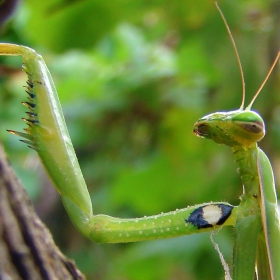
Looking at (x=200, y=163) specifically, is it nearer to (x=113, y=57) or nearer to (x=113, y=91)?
(x=113, y=91)

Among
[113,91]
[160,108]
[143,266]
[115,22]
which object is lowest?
[143,266]

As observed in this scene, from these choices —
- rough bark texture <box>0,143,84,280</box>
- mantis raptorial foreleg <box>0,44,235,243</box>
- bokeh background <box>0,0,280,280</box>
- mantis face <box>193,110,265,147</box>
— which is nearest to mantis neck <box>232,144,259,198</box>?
mantis face <box>193,110,265,147</box>

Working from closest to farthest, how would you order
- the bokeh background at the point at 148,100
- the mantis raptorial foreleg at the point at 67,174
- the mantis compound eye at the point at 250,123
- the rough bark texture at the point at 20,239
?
1. the rough bark texture at the point at 20,239
2. the mantis raptorial foreleg at the point at 67,174
3. the mantis compound eye at the point at 250,123
4. the bokeh background at the point at 148,100

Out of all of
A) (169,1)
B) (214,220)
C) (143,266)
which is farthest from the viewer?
(143,266)

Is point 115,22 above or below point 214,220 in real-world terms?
above

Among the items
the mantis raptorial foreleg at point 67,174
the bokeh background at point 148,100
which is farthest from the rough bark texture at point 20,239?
the bokeh background at point 148,100

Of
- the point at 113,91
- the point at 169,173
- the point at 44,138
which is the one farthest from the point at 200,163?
the point at 44,138

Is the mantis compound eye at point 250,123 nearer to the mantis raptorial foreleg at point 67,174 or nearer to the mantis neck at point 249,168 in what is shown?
the mantis neck at point 249,168
